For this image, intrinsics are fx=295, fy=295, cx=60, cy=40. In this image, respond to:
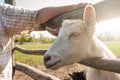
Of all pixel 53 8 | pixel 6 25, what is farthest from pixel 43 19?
pixel 6 25

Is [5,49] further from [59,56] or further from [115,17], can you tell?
[115,17]

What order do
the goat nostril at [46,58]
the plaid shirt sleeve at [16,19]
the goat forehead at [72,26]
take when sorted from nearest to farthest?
1. the goat nostril at [46,58]
2. the goat forehead at [72,26]
3. the plaid shirt sleeve at [16,19]

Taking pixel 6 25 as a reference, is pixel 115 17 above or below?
above

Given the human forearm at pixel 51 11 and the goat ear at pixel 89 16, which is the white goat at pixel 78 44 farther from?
the human forearm at pixel 51 11

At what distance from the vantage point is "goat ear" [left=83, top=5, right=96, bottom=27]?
2082mm

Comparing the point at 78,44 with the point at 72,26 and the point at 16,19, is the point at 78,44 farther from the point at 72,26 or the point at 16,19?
the point at 16,19

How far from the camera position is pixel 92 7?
2.09 m

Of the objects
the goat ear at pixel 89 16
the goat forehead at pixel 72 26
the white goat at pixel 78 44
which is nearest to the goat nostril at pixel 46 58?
the white goat at pixel 78 44

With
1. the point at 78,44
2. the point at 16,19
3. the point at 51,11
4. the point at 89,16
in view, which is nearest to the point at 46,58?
the point at 78,44

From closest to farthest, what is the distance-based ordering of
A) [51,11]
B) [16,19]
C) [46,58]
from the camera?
[46,58] < [51,11] < [16,19]

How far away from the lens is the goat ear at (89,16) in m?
2.08

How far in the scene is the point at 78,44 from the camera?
2.19 metres

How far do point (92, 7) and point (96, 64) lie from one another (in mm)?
443

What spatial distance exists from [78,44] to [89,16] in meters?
0.22
